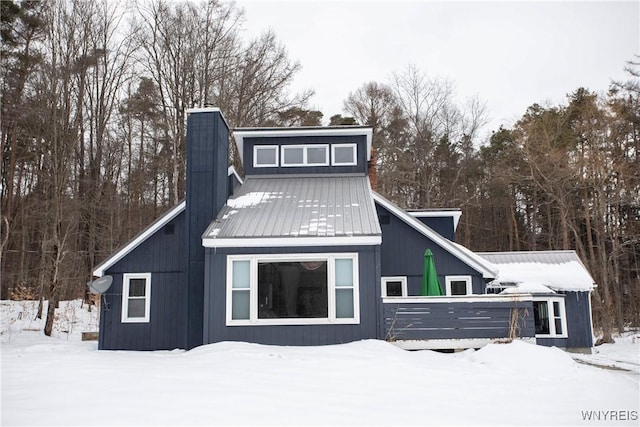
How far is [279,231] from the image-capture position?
1282 cm

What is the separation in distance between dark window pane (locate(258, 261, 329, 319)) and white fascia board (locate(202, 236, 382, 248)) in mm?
505

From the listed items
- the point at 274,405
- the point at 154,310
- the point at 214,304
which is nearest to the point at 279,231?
the point at 214,304

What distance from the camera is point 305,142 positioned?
17.4m

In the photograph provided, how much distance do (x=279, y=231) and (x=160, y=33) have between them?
1794 centimetres

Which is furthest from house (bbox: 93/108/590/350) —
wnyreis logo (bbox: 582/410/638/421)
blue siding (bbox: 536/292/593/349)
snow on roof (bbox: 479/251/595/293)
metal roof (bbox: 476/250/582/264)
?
wnyreis logo (bbox: 582/410/638/421)

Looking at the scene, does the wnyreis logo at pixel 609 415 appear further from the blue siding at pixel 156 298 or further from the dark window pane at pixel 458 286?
the blue siding at pixel 156 298

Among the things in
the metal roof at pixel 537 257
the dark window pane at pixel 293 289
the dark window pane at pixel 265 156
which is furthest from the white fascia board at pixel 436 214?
the dark window pane at pixel 293 289

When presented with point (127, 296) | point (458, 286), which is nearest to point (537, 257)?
point (458, 286)

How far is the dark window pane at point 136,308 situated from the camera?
1465 cm

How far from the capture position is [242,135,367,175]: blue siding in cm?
1725

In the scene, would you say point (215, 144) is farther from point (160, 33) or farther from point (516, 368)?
point (160, 33)

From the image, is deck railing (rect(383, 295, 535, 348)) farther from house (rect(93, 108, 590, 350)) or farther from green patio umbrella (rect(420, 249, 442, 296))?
green patio umbrella (rect(420, 249, 442, 296))

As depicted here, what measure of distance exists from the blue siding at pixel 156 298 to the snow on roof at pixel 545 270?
10583mm

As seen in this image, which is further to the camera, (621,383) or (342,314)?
(342,314)
